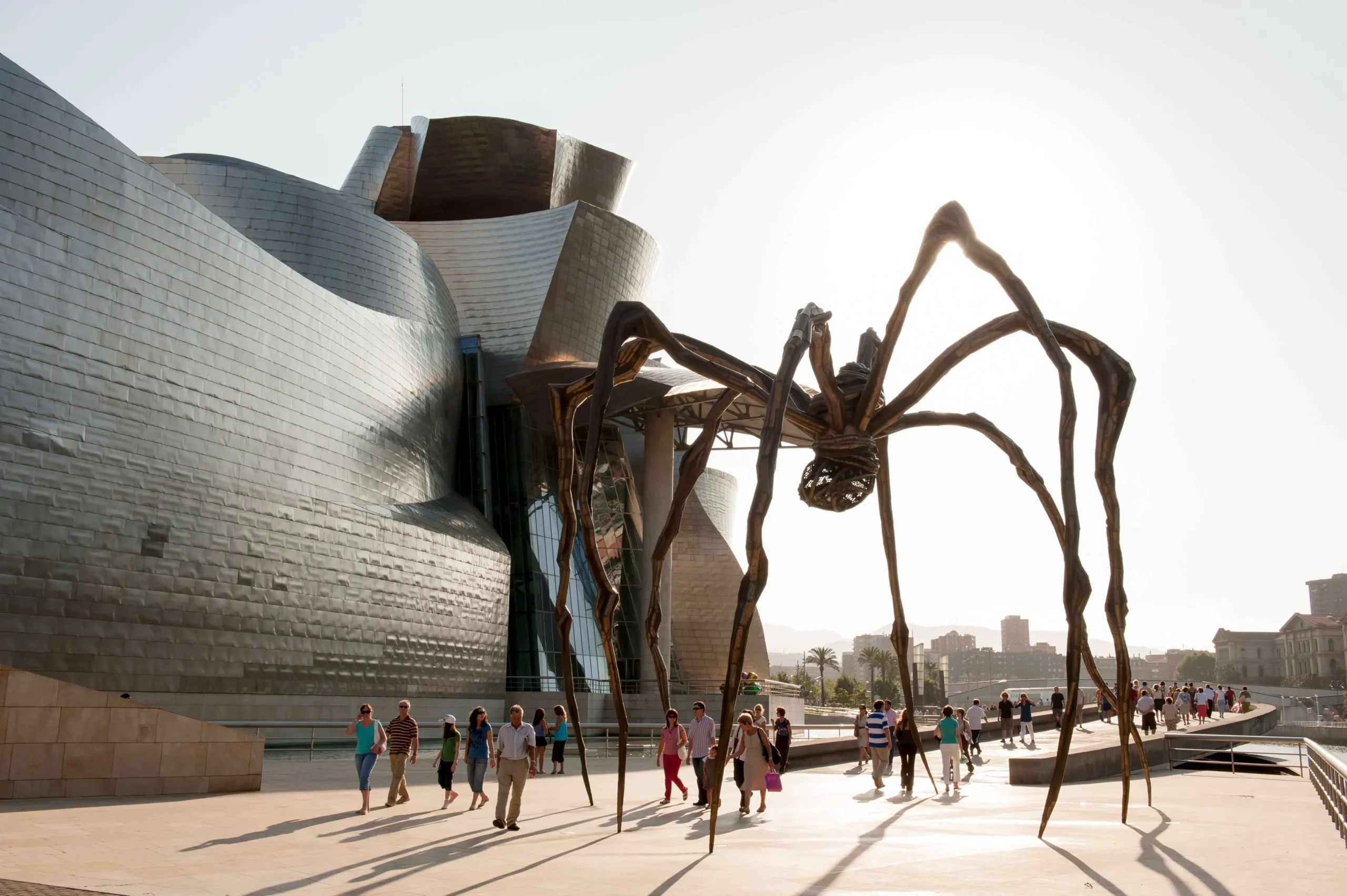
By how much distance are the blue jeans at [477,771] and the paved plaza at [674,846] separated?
28 centimetres

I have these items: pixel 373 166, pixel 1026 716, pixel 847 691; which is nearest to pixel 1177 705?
pixel 1026 716

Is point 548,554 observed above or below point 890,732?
above

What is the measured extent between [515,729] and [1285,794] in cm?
969

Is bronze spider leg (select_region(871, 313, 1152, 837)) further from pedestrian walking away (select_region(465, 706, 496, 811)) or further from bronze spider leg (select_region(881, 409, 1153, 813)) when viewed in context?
pedestrian walking away (select_region(465, 706, 496, 811))

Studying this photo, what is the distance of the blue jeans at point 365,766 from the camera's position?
35.1 ft

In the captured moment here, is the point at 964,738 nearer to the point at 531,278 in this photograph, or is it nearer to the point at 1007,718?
the point at 1007,718

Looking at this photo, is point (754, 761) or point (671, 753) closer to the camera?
point (754, 761)

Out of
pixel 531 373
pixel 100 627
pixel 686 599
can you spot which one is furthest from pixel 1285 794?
pixel 686 599

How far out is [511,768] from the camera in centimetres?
983

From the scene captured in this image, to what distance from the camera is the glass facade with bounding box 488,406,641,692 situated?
3378 centimetres

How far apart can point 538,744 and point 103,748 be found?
6.95 meters

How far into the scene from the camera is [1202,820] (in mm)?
Answer: 9875

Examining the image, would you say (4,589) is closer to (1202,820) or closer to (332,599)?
(332,599)

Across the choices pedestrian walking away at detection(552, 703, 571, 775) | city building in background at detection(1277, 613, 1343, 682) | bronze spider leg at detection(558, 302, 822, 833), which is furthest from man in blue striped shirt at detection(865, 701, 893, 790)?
city building in background at detection(1277, 613, 1343, 682)
